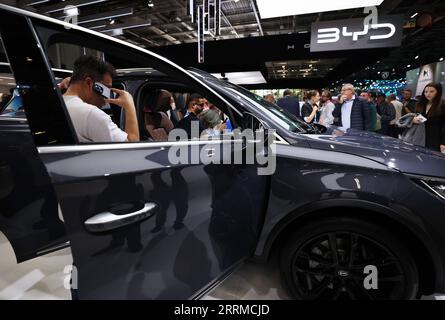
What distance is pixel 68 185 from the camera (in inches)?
36.3

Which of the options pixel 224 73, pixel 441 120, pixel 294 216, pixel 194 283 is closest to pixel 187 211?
pixel 194 283

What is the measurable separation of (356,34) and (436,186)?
20.6 ft

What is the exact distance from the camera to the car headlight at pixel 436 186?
1.40 m

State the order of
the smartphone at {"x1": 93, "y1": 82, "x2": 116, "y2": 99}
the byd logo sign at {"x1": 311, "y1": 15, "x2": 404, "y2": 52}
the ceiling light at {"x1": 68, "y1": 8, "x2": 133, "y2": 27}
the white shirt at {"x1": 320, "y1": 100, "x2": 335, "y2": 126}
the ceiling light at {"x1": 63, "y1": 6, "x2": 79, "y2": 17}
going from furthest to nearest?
the ceiling light at {"x1": 68, "y1": 8, "x2": 133, "y2": 27} < the ceiling light at {"x1": 63, "y1": 6, "x2": 79, "y2": 17} < the byd logo sign at {"x1": 311, "y1": 15, "x2": 404, "y2": 52} < the white shirt at {"x1": 320, "y1": 100, "x2": 335, "y2": 126} < the smartphone at {"x1": 93, "y1": 82, "x2": 116, "y2": 99}

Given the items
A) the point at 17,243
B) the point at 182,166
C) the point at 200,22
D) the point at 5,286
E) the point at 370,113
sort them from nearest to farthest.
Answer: the point at 182,166 → the point at 17,243 → the point at 5,286 → the point at 370,113 → the point at 200,22

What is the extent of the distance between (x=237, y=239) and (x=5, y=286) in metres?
1.47

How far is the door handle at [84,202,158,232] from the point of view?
37.9 inches

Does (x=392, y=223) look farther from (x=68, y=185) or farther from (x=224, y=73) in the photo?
(x=224, y=73)

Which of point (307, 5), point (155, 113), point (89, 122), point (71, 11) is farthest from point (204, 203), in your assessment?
point (71, 11)

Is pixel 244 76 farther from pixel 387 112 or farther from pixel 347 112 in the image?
pixel 347 112

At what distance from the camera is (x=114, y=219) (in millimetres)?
1011

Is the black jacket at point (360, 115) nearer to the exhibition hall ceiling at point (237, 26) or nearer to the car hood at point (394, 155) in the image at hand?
the exhibition hall ceiling at point (237, 26)

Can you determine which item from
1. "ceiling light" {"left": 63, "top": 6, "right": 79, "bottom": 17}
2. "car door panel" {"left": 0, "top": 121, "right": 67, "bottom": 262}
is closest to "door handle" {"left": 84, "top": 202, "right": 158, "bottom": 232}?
"car door panel" {"left": 0, "top": 121, "right": 67, "bottom": 262}

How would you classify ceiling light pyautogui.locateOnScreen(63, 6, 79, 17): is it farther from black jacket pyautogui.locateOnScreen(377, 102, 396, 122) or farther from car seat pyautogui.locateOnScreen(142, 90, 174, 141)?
black jacket pyautogui.locateOnScreen(377, 102, 396, 122)
